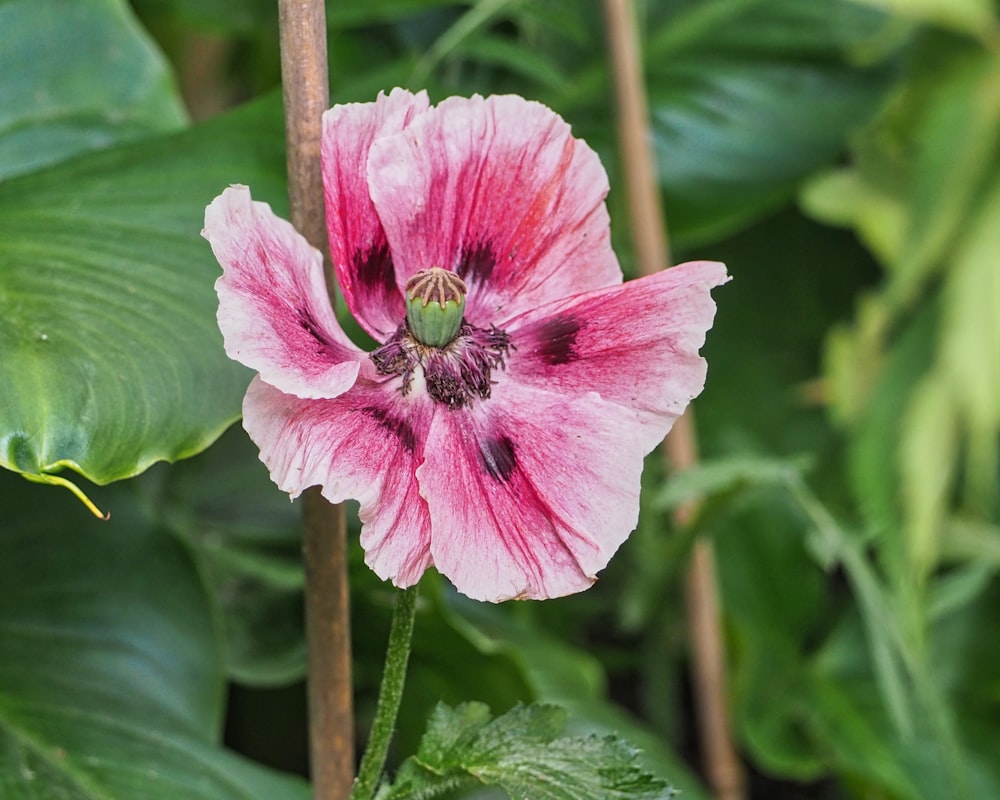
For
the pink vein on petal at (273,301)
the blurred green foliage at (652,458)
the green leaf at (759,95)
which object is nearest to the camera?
the pink vein on petal at (273,301)

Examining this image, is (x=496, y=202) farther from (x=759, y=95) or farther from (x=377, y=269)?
(x=759, y=95)

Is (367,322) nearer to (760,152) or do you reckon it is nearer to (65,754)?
(65,754)

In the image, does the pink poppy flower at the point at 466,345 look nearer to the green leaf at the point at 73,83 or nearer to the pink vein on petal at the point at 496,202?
the pink vein on petal at the point at 496,202

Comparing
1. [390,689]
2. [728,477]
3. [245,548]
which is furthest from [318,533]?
[245,548]

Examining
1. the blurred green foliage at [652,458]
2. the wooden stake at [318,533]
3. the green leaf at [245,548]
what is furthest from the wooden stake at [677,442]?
the wooden stake at [318,533]

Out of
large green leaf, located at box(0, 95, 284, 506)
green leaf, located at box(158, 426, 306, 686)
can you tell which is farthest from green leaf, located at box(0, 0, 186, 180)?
green leaf, located at box(158, 426, 306, 686)
